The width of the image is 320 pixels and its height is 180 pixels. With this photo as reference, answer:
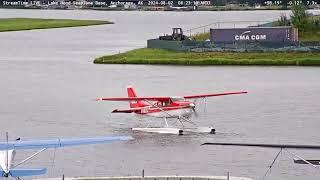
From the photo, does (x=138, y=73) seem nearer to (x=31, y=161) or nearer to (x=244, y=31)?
(x=244, y=31)

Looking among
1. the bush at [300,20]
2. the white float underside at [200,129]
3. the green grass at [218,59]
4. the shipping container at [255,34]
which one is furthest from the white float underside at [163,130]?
the bush at [300,20]

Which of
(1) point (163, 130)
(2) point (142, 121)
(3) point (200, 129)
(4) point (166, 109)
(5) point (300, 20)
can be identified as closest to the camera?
(3) point (200, 129)

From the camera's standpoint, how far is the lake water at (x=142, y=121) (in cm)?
2817

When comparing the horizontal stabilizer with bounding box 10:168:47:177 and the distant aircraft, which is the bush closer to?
the distant aircraft

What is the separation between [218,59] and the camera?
60812 millimetres

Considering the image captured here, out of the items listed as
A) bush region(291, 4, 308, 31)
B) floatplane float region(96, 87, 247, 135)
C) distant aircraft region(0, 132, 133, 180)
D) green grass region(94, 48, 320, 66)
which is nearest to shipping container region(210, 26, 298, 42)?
green grass region(94, 48, 320, 66)

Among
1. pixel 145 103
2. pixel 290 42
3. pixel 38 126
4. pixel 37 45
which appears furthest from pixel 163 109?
pixel 37 45

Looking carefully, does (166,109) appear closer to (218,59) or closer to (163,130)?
(163,130)

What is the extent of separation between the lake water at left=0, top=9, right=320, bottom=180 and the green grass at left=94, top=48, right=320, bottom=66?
128 cm

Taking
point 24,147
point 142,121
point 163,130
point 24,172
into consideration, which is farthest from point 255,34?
point 24,172

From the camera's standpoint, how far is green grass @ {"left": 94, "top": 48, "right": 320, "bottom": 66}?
60031 mm

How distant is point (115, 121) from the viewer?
36.8 metres

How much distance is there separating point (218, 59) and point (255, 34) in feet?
16.7

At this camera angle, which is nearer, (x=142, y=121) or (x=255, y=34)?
(x=142, y=121)
